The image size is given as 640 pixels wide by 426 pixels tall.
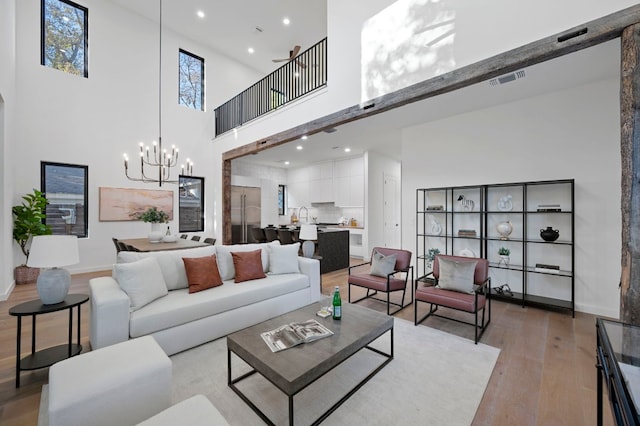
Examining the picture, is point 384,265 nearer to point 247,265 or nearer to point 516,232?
point 247,265

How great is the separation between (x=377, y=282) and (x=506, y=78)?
2976mm

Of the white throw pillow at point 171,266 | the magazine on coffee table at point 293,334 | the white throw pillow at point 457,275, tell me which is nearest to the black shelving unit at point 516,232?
the white throw pillow at point 457,275

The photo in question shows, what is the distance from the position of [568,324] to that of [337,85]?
14.4 feet

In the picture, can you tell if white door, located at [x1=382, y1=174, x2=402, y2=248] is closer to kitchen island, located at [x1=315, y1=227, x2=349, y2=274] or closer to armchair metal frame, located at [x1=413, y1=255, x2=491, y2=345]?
kitchen island, located at [x1=315, y1=227, x2=349, y2=274]

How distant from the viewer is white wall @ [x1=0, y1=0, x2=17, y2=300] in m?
3.85

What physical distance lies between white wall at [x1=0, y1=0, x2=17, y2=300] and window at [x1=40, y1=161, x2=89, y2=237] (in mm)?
1027

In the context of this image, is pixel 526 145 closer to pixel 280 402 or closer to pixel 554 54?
pixel 554 54

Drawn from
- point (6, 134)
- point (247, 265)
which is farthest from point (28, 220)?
point (247, 265)

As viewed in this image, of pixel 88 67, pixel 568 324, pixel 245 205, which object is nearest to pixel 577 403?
pixel 568 324

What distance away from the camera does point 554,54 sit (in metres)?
2.36

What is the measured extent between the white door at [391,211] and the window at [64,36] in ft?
25.5

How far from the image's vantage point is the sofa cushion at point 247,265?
3.35 m

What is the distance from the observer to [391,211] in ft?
27.2

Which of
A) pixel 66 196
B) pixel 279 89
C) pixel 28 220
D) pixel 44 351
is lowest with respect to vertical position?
pixel 44 351
